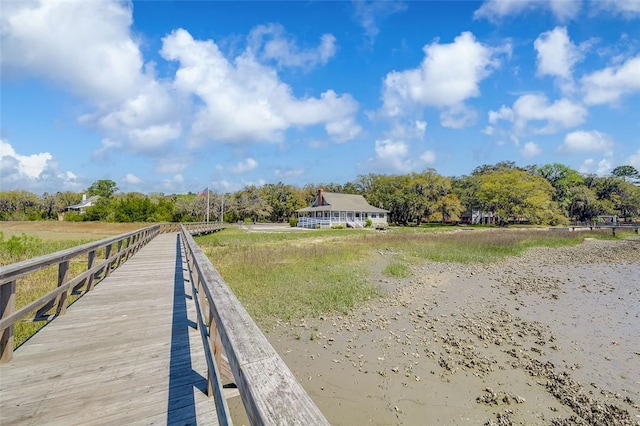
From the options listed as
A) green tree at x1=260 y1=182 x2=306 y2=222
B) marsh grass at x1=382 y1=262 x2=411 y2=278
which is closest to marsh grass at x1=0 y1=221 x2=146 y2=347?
marsh grass at x1=382 y1=262 x2=411 y2=278

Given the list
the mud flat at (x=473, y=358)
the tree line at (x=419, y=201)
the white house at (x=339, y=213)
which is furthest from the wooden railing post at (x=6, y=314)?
the tree line at (x=419, y=201)

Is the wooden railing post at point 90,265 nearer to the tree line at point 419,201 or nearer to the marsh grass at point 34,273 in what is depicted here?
the marsh grass at point 34,273

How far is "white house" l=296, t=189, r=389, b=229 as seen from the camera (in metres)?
37.5

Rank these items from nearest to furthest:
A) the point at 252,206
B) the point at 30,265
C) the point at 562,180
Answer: the point at 30,265 → the point at 252,206 → the point at 562,180

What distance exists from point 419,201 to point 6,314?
4559 centimetres

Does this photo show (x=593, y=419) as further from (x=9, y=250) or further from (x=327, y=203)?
(x=327, y=203)

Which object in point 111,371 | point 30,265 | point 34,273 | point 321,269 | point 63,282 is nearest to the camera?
point 111,371

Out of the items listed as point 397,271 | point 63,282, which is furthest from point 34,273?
point 397,271

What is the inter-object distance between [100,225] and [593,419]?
38.1m

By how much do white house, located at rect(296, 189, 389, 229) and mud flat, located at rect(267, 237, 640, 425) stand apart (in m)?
26.9

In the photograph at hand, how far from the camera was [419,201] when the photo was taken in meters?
45.0

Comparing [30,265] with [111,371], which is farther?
[30,265]

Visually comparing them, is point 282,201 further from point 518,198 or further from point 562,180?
point 562,180

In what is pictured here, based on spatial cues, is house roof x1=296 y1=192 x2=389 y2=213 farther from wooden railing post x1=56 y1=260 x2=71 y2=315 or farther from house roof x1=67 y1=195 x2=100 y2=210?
house roof x1=67 y1=195 x2=100 y2=210
